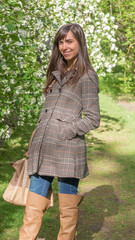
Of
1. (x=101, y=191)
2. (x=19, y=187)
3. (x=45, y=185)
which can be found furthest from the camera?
(x=101, y=191)

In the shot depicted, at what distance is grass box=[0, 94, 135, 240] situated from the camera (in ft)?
13.7

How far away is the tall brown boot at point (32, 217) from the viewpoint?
2.80m

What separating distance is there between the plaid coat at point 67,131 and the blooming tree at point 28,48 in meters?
1.96

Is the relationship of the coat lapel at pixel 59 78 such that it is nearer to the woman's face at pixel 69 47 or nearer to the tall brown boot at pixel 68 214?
the woman's face at pixel 69 47

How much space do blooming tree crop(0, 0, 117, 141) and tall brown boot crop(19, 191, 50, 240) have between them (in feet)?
7.65

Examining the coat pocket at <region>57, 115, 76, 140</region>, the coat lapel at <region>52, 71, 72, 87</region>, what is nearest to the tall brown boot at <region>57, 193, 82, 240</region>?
the coat pocket at <region>57, 115, 76, 140</region>

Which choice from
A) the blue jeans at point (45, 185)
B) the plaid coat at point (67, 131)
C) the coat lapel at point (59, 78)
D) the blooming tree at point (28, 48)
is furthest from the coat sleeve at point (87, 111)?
the blooming tree at point (28, 48)

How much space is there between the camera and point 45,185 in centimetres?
288

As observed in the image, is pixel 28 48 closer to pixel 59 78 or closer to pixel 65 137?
pixel 59 78

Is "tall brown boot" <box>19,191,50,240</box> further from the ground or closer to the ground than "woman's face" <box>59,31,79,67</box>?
closer to the ground

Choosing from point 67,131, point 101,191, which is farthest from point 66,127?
point 101,191

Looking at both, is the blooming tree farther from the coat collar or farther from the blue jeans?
the blue jeans

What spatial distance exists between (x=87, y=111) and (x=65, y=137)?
248 mm

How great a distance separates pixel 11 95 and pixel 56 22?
6.74 feet
